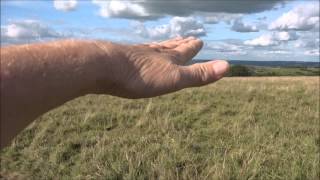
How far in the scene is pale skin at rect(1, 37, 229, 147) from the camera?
6.23 ft

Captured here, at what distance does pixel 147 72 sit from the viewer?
221cm

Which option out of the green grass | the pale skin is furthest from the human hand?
the green grass

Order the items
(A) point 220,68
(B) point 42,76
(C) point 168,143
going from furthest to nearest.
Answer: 1. (C) point 168,143
2. (A) point 220,68
3. (B) point 42,76

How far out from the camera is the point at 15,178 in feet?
22.2

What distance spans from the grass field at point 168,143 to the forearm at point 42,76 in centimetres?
406

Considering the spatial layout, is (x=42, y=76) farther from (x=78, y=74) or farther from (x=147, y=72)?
(x=147, y=72)

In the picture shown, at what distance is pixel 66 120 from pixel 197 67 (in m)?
7.91

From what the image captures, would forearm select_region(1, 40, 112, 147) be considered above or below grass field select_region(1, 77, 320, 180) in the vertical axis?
above

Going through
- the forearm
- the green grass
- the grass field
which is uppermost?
the forearm

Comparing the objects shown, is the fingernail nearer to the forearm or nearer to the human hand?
the human hand

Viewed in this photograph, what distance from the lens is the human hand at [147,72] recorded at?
85.5 inches

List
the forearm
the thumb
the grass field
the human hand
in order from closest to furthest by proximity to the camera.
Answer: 1. the forearm
2. the human hand
3. the thumb
4. the grass field

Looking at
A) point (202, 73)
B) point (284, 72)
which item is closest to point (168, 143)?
point (202, 73)

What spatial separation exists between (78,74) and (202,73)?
1.88 feet
